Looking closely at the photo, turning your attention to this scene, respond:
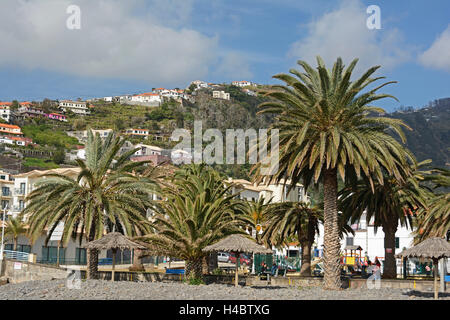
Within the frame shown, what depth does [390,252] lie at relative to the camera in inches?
1407

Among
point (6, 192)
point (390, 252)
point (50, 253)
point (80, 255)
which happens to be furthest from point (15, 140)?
point (390, 252)

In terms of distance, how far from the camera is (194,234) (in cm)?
3162

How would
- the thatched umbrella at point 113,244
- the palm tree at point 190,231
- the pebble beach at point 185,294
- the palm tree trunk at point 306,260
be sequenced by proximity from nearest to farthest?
the pebble beach at point 185,294
the palm tree at point 190,231
the thatched umbrella at point 113,244
the palm tree trunk at point 306,260

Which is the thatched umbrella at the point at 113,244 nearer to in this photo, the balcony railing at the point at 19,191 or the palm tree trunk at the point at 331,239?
the palm tree trunk at the point at 331,239

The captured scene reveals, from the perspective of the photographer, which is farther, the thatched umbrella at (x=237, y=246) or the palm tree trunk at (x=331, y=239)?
the palm tree trunk at (x=331, y=239)

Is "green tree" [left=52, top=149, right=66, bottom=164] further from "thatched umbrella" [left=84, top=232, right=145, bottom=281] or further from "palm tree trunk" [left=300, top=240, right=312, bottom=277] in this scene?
"thatched umbrella" [left=84, top=232, right=145, bottom=281]

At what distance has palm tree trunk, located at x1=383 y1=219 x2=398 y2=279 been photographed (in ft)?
119

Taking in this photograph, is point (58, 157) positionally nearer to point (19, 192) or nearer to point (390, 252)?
point (19, 192)

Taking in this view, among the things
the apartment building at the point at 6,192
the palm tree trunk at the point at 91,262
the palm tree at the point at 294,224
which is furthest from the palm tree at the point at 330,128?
the apartment building at the point at 6,192

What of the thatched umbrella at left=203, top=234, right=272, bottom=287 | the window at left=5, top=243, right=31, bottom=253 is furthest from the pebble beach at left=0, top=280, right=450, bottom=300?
the window at left=5, top=243, right=31, bottom=253

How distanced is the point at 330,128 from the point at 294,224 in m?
11.0

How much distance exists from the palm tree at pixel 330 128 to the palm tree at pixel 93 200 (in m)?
9.26

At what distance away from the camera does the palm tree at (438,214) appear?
3244cm
